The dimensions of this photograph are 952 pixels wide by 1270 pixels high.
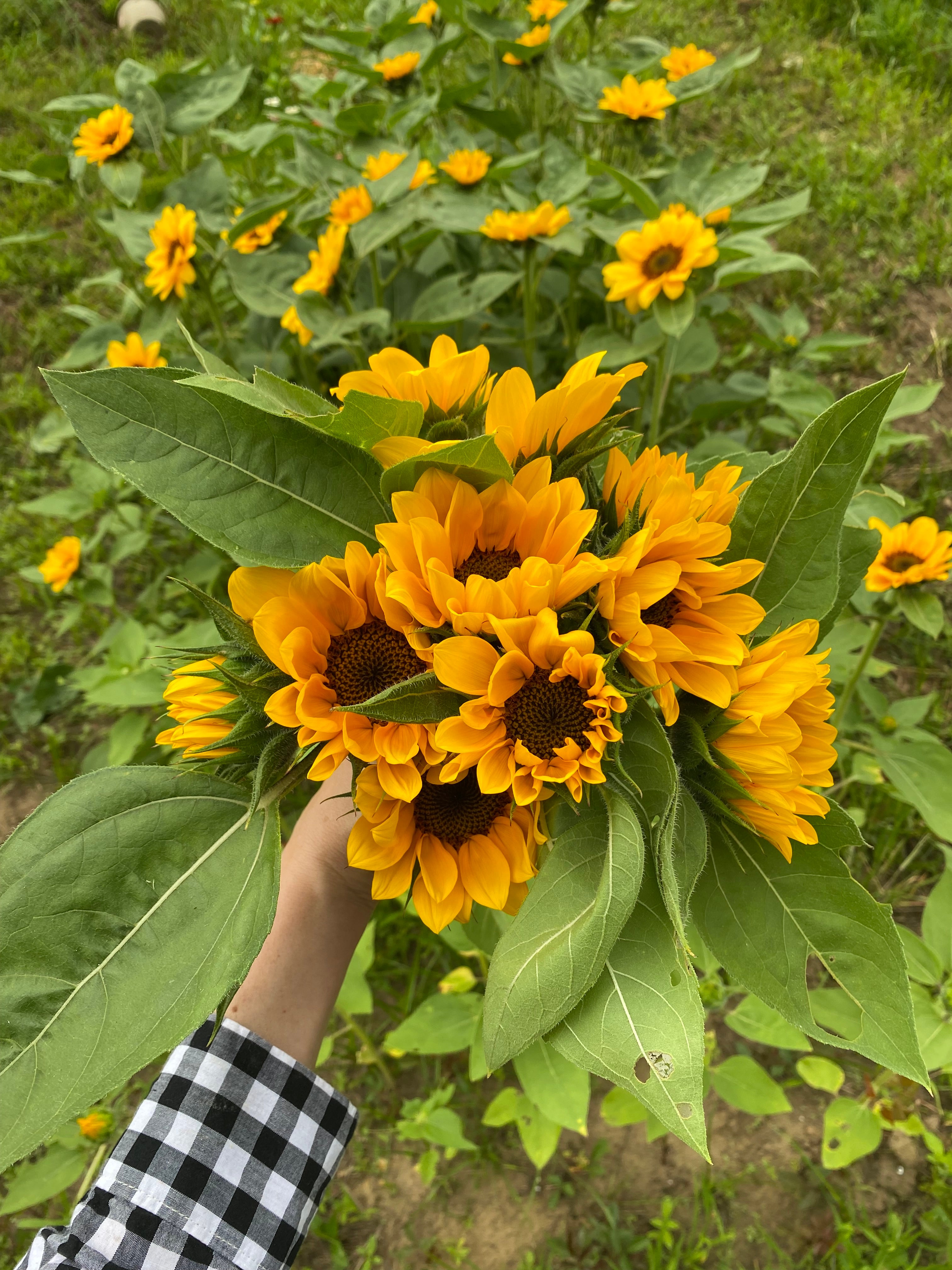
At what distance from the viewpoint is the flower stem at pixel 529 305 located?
1659mm

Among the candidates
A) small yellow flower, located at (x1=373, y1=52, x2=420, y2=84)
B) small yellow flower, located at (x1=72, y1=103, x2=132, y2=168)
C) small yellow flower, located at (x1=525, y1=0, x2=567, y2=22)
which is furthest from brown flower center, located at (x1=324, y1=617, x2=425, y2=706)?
small yellow flower, located at (x1=525, y1=0, x2=567, y2=22)

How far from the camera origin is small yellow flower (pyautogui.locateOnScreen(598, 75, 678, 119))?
183 cm

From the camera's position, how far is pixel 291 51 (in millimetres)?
3443

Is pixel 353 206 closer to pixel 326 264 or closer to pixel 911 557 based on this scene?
pixel 326 264

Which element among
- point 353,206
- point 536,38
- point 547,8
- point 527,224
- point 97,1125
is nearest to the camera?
point 97,1125

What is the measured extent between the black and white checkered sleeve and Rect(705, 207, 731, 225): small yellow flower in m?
1.69

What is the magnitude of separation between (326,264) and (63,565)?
2.94ft

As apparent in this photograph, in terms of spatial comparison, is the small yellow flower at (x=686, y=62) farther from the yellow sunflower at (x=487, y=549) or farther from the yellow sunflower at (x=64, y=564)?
the yellow sunflower at (x=487, y=549)

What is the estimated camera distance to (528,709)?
22.8 inches

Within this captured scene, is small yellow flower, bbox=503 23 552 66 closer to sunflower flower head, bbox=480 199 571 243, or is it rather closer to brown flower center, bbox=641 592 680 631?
sunflower flower head, bbox=480 199 571 243

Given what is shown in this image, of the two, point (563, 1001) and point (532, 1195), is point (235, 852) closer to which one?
point (563, 1001)

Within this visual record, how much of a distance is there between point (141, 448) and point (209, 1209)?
31.3 inches

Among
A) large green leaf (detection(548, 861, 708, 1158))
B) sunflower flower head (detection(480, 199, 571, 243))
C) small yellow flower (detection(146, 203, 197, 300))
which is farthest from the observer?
small yellow flower (detection(146, 203, 197, 300))

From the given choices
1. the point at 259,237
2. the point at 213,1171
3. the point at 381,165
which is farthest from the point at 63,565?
the point at 213,1171
